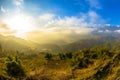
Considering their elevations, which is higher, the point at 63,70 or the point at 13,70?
the point at 13,70

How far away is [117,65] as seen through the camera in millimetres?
53500

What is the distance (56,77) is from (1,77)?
47.2 feet

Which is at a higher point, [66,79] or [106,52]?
[106,52]

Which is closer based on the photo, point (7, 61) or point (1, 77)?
point (1, 77)

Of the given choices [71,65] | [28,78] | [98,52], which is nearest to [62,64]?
[71,65]

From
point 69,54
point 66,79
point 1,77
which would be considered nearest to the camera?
point 1,77

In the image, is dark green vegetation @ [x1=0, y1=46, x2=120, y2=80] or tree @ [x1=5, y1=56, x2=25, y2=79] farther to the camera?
tree @ [x1=5, y1=56, x2=25, y2=79]


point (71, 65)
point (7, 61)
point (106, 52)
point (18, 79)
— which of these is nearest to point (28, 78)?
point (18, 79)

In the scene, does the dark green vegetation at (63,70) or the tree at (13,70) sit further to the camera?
the tree at (13,70)

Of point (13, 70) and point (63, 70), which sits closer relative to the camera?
point (13, 70)

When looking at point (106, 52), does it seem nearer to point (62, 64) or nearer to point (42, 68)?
point (62, 64)

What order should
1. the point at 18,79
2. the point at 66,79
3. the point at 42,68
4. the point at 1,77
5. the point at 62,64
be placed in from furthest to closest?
the point at 62,64 < the point at 42,68 < the point at 66,79 < the point at 18,79 < the point at 1,77

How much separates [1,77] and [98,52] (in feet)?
134

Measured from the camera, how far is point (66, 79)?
53.5 meters
